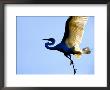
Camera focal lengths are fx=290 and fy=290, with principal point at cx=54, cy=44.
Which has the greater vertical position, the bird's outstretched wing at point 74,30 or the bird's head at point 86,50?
the bird's outstretched wing at point 74,30

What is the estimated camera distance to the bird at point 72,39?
77 cm

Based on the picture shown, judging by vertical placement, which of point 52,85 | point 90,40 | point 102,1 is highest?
point 102,1

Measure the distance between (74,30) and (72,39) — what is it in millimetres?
25

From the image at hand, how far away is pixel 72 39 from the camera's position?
2.55 ft

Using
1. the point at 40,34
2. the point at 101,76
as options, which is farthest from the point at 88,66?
the point at 40,34

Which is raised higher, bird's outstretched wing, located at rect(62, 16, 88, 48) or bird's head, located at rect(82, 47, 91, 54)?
bird's outstretched wing, located at rect(62, 16, 88, 48)

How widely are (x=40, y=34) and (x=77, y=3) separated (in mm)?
127

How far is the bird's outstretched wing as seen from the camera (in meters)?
0.77

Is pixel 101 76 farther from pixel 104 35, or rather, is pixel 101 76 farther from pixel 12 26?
pixel 12 26

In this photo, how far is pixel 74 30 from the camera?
2.55 feet

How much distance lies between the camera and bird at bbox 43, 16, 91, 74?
77cm

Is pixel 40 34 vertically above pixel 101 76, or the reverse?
pixel 40 34

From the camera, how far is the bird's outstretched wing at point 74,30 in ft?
2.52

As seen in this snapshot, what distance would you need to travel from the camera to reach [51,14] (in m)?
0.77
